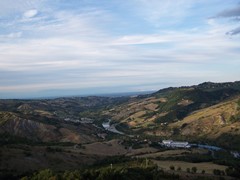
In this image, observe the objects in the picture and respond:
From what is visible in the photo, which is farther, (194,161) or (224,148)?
(224,148)

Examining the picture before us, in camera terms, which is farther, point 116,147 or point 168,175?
point 116,147

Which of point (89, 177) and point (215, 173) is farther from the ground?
point (89, 177)

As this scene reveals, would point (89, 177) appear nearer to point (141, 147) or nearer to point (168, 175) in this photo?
point (168, 175)

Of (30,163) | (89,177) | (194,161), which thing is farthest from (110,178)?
(194,161)

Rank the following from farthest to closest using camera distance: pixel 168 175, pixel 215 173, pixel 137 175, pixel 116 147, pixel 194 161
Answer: pixel 116 147 → pixel 194 161 → pixel 215 173 → pixel 168 175 → pixel 137 175

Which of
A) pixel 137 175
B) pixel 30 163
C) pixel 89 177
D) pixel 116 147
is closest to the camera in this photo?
pixel 89 177

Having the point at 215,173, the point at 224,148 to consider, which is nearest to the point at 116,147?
the point at 224,148

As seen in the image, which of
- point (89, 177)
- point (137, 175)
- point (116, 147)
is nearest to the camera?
point (89, 177)

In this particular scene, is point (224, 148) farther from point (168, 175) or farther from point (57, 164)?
point (168, 175)

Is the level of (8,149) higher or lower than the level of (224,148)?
higher
